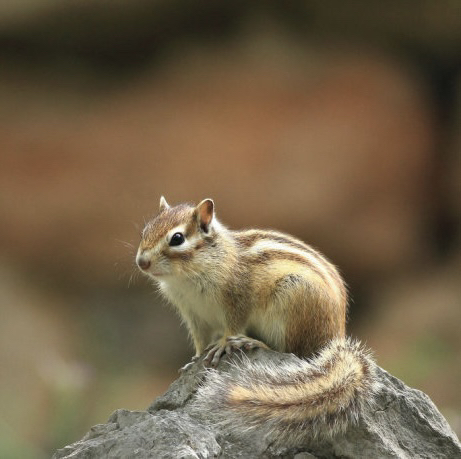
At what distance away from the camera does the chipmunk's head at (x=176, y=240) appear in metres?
3.70

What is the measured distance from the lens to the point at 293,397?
3.14m

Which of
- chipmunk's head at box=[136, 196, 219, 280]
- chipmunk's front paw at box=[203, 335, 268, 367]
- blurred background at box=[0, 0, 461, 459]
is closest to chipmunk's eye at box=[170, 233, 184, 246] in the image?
chipmunk's head at box=[136, 196, 219, 280]

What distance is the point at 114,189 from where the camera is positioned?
28.6 feet

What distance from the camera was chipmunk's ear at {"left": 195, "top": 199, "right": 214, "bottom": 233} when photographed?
386cm

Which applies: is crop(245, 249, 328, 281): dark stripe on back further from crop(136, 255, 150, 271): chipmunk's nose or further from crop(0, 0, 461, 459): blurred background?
crop(0, 0, 461, 459): blurred background

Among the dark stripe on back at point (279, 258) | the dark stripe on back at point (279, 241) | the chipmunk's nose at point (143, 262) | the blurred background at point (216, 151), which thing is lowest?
the chipmunk's nose at point (143, 262)

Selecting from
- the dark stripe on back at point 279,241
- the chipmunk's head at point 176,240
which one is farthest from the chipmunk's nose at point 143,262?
the dark stripe on back at point 279,241

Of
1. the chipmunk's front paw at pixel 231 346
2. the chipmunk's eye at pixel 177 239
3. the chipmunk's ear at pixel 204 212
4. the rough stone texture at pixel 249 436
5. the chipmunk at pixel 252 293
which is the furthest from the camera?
the chipmunk's ear at pixel 204 212

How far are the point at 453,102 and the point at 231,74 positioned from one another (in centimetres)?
182

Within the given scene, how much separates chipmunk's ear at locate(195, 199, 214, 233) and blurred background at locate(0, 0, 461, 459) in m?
4.34

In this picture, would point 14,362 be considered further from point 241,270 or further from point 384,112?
point 241,270

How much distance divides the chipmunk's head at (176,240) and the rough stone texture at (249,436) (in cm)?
44

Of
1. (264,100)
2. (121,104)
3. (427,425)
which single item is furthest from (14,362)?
(427,425)

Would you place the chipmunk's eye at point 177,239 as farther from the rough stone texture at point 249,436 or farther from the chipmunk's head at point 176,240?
the rough stone texture at point 249,436
